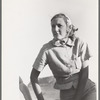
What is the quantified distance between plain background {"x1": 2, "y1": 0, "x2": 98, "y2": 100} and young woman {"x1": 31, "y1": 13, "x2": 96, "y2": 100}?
→ 0.09 ft

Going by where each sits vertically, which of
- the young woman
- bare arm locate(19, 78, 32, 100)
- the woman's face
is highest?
the woman's face

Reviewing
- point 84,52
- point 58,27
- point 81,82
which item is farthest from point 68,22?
point 81,82

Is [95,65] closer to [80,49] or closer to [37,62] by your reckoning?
[80,49]

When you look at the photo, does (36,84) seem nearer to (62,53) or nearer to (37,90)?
(37,90)

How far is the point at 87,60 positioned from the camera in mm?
2561

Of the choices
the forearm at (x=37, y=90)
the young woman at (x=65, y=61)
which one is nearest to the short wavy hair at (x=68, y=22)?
the young woman at (x=65, y=61)

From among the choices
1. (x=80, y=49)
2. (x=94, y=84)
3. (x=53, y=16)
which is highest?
(x=53, y=16)

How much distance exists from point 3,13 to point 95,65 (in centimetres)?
52

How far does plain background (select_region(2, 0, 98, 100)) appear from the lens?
255cm

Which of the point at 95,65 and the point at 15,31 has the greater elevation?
the point at 15,31

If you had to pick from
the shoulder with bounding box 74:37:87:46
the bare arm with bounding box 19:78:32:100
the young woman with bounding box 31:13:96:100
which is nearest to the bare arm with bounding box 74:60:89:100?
the young woman with bounding box 31:13:96:100

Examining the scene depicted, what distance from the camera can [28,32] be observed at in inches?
101

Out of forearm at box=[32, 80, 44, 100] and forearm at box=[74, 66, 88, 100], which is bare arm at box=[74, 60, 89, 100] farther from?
forearm at box=[32, 80, 44, 100]

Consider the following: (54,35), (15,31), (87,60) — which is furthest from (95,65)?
(15,31)
